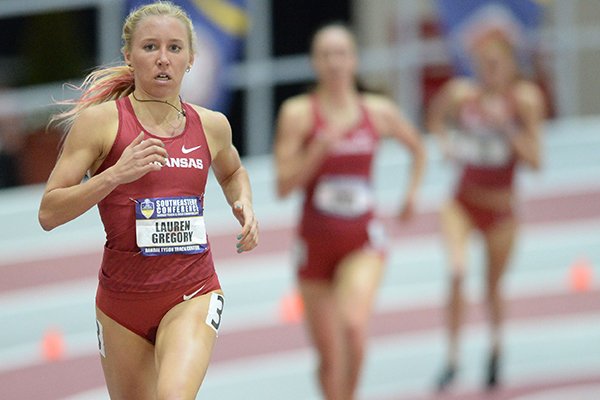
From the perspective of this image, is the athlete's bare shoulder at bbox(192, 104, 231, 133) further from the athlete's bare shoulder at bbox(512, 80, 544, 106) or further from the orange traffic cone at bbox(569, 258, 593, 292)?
the orange traffic cone at bbox(569, 258, 593, 292)

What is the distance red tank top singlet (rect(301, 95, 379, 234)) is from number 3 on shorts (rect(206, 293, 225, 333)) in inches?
110

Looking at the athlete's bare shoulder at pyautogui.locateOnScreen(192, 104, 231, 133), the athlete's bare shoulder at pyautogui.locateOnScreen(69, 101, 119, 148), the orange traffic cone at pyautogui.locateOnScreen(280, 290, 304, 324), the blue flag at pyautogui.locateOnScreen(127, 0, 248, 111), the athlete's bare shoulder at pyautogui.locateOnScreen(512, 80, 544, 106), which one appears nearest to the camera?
the athlete's bare shoulder at pyautogui.locateOnScreen(69, 101, 119, 148)

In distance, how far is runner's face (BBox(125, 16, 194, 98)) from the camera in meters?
5.39

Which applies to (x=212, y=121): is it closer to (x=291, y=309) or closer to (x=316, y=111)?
(x=316, y=111)

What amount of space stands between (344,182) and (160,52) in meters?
3.17

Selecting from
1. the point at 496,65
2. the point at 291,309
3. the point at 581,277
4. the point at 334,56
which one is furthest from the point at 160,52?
the point at 581,277

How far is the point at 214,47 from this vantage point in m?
13.5

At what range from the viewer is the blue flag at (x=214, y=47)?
13175 millimetres

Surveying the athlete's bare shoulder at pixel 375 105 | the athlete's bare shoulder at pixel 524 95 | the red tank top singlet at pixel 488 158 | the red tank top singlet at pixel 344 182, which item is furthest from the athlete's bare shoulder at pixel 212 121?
the athlete's bare shoulder at pixel 524 95

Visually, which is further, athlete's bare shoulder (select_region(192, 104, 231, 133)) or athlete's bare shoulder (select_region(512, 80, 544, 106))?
athlete's bare shoulder (select_region(512, 80, 544, 106))

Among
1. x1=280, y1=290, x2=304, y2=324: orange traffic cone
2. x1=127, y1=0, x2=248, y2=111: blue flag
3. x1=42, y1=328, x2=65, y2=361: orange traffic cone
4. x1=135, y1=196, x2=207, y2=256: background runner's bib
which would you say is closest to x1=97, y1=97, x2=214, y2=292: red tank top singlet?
x1=135, y1=196, x2=207, y2=256: background runner's bib

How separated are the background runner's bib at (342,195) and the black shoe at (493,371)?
2.16 m

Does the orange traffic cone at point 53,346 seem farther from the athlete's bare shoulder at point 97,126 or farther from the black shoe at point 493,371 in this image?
the athlete's bare shoulder at point 97,126

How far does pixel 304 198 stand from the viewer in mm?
8594
